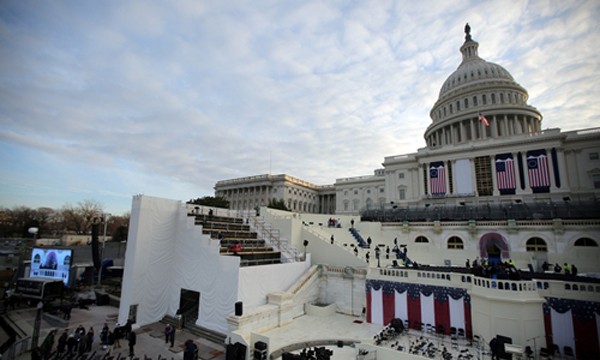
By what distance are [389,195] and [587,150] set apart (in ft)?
85.6

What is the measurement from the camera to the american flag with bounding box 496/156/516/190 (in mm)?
38375

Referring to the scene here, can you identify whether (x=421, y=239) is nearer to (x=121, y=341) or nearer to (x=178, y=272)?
(x=178, y=272)

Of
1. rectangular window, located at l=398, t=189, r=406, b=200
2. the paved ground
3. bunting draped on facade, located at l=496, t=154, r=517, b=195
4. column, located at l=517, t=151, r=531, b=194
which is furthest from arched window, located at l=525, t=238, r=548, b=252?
the paved ground

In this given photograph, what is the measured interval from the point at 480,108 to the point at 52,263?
65357 millimetres

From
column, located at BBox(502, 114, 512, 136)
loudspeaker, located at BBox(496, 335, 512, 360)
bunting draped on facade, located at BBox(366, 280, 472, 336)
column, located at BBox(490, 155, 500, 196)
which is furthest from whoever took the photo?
column, located at BBox(502, 114, 512, 136)

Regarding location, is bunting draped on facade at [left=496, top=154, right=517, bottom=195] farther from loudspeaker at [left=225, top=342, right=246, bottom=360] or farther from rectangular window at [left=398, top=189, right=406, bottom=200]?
loudspeaker at [left=225, top=342, right=246, bottom=360]

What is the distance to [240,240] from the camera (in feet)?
72.1

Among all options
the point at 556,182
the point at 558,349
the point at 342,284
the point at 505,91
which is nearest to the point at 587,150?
the point at 556,182

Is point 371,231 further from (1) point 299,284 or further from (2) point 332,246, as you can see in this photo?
(1) point 299,284

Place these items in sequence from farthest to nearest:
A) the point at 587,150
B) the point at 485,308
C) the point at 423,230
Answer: the point at 587,150, the point at 423,230, the point at 485,308

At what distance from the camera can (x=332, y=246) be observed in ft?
79.2

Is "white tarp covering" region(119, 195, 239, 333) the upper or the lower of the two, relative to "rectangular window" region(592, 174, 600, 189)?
lower

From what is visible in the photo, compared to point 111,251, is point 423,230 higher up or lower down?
higher up

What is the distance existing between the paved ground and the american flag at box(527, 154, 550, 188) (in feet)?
141
